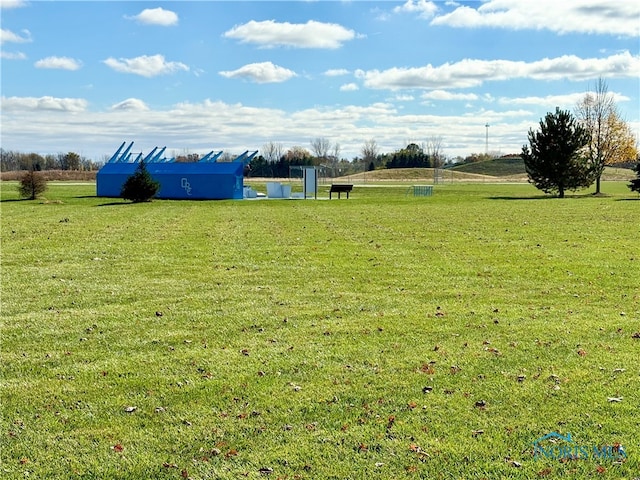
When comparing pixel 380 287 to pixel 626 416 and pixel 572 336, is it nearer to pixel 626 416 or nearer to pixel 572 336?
pixel 572 336

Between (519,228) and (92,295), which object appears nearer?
(92,295)

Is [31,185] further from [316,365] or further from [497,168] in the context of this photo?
[497,168]

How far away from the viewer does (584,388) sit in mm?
5398

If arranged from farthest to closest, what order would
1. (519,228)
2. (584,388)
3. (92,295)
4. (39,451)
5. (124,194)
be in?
(124,194) < (519,228) < (92,295) < (584,388) < (39,451)

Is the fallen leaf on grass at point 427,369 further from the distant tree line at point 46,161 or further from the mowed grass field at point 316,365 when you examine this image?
the distant tree line at point 46,161

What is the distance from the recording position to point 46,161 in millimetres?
125062

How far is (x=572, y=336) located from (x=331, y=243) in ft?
Result: 29.1

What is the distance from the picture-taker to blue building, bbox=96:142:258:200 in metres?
40.4

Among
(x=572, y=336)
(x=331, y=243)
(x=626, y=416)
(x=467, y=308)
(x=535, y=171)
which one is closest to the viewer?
(x=626, y=416)

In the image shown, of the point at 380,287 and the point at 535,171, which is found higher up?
the point at 535,171

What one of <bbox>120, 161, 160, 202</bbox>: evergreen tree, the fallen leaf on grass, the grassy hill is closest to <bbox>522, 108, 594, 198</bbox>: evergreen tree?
<bbox>120, 161, 160, 202</bbox>: evergreen tree

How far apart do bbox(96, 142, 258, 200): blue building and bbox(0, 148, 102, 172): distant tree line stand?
81503 mm

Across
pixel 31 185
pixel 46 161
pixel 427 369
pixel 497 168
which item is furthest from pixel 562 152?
pixel 46 161

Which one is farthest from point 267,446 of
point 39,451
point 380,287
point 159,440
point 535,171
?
point 535,171
